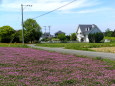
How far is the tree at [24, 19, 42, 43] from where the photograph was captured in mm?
93262

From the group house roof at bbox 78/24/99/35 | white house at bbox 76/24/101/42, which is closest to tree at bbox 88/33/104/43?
white house at bbox 76/24/101/42

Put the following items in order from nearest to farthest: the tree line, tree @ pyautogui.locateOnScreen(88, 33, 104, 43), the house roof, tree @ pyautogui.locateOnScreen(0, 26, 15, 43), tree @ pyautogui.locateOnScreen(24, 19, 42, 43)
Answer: tree @ pyautogui.locateOnScreen(88, 33, 104, 43) < the tree line < tree @ pyautogui.locateOnScreen(0, 26, 15, 43) < tree @ pyautogui.locateOnScreen(24, 19, 42, 43) < the house roof

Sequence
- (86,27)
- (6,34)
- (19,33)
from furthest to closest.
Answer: (86,27) < (6,34) < (19,33)

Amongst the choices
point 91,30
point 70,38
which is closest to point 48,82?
point 91,30

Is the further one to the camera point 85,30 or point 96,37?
point 85,30

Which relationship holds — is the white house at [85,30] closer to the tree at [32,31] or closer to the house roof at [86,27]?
the house roof at [86,27]

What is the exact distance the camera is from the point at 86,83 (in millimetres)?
7324

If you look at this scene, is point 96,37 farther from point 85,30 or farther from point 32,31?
point 32,31

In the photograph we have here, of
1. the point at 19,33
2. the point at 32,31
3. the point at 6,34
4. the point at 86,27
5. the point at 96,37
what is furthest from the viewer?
the point at 86,27

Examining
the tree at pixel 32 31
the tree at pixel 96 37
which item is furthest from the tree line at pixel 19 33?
the tree at pixel 96 37

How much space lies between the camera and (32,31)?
94188 mm

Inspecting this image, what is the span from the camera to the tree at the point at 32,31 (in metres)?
93.3

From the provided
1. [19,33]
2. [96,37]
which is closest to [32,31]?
[19,33]

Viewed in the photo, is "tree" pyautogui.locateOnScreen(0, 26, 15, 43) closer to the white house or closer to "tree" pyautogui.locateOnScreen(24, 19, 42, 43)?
"tree" pyautogui.locateOnScreen(24, 19, 42, 43)
